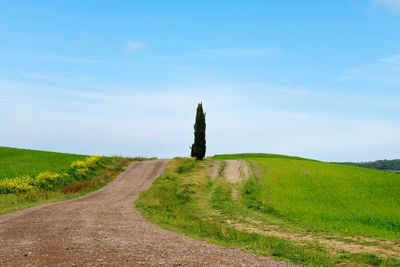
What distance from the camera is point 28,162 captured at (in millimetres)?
42062

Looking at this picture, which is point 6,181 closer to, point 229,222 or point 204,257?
point 229,222

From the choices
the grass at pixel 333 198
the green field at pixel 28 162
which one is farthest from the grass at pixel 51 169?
the grass at pixel 333 198

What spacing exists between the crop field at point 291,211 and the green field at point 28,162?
14345 mm

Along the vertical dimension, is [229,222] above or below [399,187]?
below

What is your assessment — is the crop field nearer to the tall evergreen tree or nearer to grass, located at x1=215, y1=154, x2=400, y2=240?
grass, located at x1=215, y1=154, x2=400, y2=240

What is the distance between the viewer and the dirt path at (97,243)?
991 centimetres

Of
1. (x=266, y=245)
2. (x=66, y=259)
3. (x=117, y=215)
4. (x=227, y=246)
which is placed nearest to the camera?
(x=66, y=259)

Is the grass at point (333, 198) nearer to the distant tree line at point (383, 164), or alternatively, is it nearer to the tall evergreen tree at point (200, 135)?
the tall evergreen tree at point (200, 135)

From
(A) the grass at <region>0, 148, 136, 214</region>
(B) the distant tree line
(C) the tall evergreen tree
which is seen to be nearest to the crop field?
(C) the tall evergreen tree

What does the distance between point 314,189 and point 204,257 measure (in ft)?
77.3

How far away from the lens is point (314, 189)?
102 feet

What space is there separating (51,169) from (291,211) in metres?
28.4

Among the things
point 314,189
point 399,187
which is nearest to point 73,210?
point 314,189

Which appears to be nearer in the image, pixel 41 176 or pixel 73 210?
pixel 73 210
